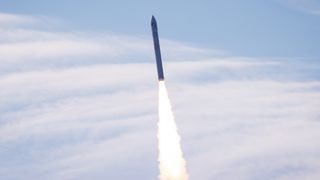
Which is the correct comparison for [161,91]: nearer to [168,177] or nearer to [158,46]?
[158,46]

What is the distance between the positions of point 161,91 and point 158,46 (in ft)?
22.3

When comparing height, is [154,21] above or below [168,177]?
above

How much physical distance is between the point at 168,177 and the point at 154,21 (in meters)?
24.3

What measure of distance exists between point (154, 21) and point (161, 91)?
10850mm

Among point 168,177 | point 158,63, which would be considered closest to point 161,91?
point 158,63

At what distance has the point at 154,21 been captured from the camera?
380 feet

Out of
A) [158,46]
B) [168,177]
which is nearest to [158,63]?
[158,46]

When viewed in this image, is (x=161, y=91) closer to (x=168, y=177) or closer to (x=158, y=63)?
(x=158, y=63)

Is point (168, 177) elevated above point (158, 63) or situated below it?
below

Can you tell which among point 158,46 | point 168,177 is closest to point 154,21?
point 158,46

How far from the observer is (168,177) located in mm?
117938

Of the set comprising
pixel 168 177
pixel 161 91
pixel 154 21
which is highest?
pixel 154 21

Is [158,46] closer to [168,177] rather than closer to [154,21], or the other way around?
[154,21]
